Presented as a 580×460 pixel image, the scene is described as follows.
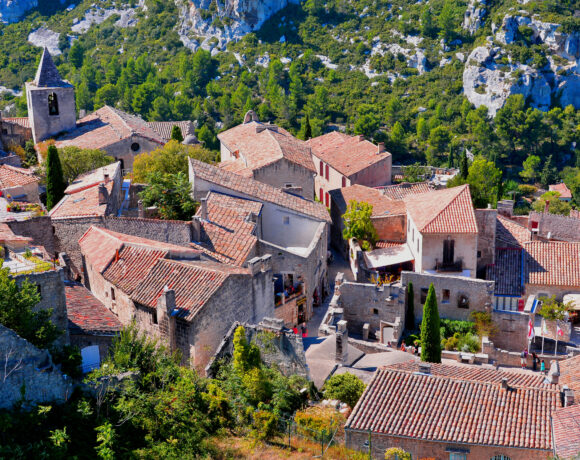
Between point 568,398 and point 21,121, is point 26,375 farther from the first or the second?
point 21,121

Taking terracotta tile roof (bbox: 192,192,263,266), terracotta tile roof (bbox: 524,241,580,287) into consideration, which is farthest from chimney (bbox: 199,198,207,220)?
terracotta tile roof (bbox: 524,241,580,287)

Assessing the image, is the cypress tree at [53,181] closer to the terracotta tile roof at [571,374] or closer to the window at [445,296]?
the window at [445,296]

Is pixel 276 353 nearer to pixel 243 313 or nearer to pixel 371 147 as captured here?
pixel 243 313

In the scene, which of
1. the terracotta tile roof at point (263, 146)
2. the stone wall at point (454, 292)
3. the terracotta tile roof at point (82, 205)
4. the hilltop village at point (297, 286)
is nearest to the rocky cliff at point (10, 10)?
the hilltop village at point (297, 286)

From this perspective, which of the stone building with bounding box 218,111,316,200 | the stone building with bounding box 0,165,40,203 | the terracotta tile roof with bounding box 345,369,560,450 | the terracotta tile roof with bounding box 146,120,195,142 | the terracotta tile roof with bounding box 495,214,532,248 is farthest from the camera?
the terracotta tile roof with bounding box 146,120,195,142

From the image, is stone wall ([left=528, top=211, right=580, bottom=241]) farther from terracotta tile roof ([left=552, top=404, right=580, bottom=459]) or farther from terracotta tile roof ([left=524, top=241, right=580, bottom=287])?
terracotta tile roof ([left=552, top=404, right=580, bottom=459])

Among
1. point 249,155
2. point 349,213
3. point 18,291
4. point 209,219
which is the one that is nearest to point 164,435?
point 18,291

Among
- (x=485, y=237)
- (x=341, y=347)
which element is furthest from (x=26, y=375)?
(x=485, y=237)
